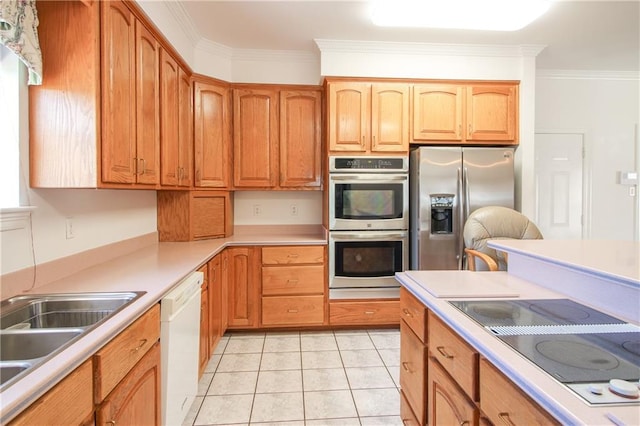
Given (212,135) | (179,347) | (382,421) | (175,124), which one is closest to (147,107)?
(175,124)

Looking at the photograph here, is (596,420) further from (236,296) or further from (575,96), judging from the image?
(575,96)

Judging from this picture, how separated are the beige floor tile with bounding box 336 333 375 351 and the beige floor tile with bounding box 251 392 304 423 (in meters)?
0.79

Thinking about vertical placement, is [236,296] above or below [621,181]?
below

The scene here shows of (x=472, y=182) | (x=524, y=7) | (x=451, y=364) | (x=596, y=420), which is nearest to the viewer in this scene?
(x=596, y=420)

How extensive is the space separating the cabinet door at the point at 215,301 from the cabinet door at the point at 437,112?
6.89ft

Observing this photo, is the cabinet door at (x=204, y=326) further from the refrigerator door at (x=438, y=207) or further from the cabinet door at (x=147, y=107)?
the refrigerator door at (x=438, y=207)

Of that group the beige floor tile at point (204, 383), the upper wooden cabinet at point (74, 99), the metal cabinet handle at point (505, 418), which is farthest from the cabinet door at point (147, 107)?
the metal cabinet handle at point (505, 418)

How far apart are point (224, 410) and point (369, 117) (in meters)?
2.56

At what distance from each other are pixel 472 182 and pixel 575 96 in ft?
6.62

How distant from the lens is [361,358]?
2697mm

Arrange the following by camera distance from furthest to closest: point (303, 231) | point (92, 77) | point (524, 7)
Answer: point (303, 231)
point (524, 7)
point (92, 77)

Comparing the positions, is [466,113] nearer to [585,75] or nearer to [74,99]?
[585,75]

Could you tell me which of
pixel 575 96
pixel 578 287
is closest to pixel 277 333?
pixel 578 287

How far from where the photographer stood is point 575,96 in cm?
385
